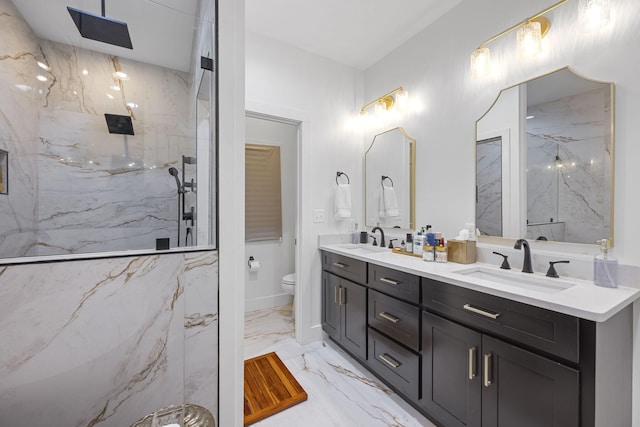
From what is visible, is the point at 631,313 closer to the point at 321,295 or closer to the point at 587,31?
the point at 587,31

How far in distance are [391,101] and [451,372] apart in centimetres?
212

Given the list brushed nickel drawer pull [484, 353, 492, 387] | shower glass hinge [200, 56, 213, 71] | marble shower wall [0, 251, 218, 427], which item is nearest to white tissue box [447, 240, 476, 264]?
brushed nickel drawer pull [484, 353, 492, 387]

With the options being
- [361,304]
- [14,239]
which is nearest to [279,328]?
[361,304]

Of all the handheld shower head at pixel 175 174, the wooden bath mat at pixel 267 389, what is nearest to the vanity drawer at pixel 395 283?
the wooden bath mat at pixel 267 389

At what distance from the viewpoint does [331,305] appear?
7.64ft

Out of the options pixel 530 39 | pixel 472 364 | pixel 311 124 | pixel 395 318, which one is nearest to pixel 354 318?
pixel 395 318

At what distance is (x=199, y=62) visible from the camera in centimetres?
136

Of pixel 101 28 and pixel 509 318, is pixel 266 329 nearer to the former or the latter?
pixel 509 318

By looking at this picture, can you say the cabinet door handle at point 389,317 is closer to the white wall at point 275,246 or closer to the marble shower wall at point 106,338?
the marble shower wall at point 106,338

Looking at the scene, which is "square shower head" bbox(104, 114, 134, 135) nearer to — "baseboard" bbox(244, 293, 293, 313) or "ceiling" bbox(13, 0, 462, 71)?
"ceiling" bbox(13, 0, 462, 71)

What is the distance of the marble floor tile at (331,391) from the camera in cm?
151

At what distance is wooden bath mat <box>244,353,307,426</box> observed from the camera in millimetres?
1574

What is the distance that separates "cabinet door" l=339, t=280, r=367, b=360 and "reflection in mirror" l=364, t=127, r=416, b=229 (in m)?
0.72

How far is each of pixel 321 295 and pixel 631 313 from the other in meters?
1.94
